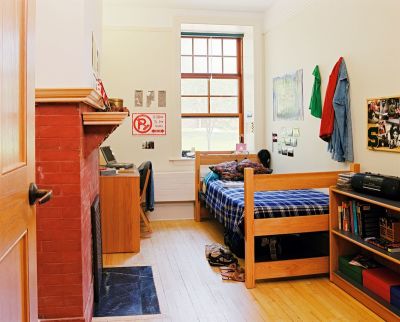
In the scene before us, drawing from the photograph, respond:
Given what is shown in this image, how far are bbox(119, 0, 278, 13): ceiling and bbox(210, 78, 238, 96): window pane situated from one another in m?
1.03

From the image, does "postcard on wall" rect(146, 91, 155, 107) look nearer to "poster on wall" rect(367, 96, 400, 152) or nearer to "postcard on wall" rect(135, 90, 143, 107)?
"postcard on wall" rect(135, 90, 143, 107)

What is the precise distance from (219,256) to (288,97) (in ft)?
7.28

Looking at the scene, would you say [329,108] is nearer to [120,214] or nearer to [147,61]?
[120,214]

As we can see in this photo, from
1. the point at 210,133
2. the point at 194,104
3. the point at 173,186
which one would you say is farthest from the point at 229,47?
the point at 173,186

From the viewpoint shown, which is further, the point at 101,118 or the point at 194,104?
the point at 194,104

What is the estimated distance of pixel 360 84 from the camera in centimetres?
358

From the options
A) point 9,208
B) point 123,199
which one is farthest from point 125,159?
point 9,208

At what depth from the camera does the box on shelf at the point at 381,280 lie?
109 inches

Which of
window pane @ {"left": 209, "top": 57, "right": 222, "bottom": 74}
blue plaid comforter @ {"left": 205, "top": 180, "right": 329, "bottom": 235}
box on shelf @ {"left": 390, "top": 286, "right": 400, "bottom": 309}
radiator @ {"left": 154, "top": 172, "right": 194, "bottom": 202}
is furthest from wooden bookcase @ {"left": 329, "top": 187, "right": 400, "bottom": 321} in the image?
window pane @ {"left": 209, "top": 57, "right": 222, "bottom": 74}

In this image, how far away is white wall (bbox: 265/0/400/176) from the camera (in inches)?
127

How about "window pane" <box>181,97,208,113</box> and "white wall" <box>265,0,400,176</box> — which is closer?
"white wall" <box>265,0,400,176</box>

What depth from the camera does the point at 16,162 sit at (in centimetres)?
123

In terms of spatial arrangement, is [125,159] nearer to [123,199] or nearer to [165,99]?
[165,99]

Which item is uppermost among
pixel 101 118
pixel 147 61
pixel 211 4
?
pixel 211 4
